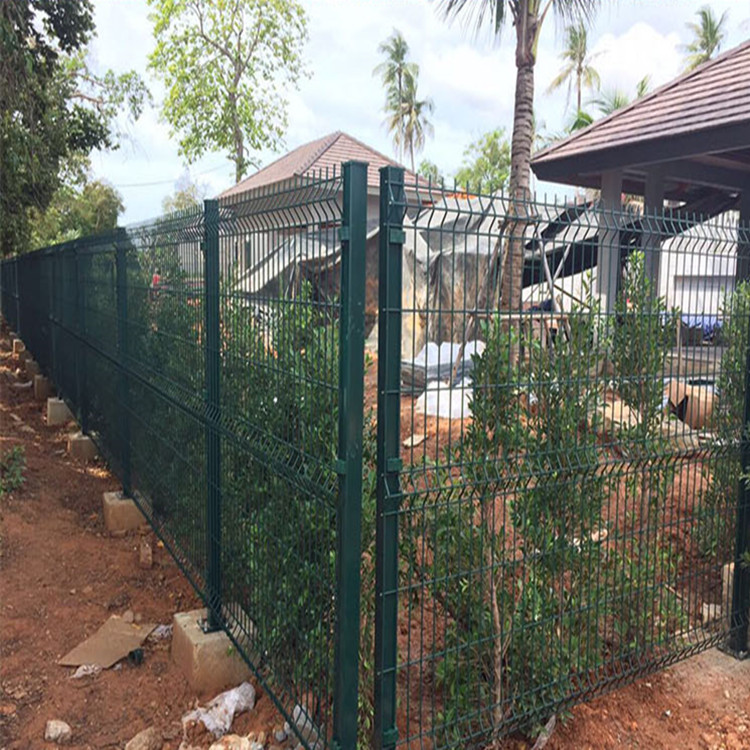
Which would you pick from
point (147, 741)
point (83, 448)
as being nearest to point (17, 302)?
point (83, 448)

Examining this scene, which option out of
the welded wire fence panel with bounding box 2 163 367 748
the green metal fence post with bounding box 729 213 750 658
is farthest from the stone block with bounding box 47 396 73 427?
the green metal fence post with bounding box 729 213 750 658

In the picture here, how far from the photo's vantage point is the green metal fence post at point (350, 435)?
88.2 inches

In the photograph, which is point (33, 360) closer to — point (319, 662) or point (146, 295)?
point (146, 295)

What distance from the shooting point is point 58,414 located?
887 centimetres

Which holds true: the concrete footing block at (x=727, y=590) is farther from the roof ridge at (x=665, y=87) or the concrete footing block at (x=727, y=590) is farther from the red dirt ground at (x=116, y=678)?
the roof ridge at (x=665, y=87)

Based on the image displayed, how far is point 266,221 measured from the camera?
2.87m

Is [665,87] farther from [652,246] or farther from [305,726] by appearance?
[305,726]

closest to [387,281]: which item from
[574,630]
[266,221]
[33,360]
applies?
[266,221]

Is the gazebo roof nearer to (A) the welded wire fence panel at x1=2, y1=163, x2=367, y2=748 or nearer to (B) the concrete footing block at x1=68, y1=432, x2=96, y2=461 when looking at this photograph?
(A) the welded wire fence panel at x1=2, y1=163, x2=367, y2=748

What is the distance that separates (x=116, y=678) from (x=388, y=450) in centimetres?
228

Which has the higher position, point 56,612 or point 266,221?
point 266,221

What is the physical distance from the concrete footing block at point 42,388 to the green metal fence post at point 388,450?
9237 mm

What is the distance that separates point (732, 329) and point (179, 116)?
27.0 m

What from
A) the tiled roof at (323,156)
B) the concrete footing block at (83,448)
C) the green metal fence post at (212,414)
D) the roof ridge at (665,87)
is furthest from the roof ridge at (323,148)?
the green metal fence post at (212,414)
